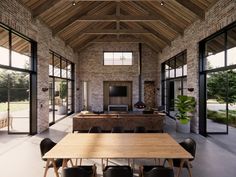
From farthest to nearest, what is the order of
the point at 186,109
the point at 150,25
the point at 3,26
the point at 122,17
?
1. the point at 150,25
2. the point at 122,17
3. the point at 186,109
4. the point at 3,26

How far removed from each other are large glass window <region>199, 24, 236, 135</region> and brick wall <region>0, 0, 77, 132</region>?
5731mm

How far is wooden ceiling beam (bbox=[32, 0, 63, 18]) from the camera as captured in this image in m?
6.84

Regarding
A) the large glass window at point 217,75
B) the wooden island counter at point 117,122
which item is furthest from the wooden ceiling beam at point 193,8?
the wooden island counter at point 117,122

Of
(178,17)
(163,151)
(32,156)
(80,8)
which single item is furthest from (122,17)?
(163,151)

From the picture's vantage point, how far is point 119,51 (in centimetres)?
1518

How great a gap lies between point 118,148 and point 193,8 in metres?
5.58

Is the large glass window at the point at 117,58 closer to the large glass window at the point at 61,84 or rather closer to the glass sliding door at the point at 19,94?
the large glass window at the point at 61,84

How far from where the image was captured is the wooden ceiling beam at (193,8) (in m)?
6.72

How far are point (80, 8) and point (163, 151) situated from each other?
736 cm

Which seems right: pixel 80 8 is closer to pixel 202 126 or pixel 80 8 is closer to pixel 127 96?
pixel 202 126

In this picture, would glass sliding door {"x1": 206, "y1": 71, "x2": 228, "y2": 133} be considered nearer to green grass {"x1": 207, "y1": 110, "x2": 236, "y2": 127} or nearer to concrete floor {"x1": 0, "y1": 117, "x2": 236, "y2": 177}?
green grass {"x1": 207, "y1": 110, "x2": 236, "y2": 127}

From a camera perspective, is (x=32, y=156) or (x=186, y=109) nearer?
(x=32, y=156)

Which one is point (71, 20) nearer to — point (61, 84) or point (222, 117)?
point (61, 84)

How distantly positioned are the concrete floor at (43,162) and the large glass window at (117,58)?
28.6 feet
